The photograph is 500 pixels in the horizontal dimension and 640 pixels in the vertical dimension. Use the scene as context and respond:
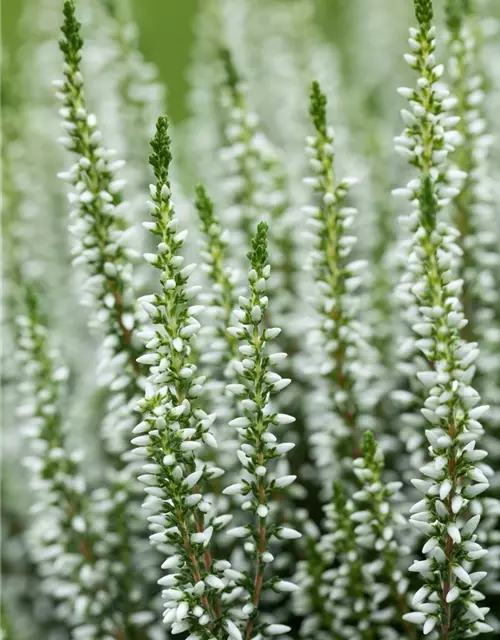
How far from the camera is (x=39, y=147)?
188 centimetres

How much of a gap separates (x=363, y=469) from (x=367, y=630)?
9.4 inches

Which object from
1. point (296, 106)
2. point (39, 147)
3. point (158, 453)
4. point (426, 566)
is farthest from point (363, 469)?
point (39, 147)

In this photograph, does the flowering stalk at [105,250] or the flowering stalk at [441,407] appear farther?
the flowering stalk at [105,250]

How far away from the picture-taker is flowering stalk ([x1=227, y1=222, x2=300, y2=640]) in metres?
0.87

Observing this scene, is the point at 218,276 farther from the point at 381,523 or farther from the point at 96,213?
the point at 381,523

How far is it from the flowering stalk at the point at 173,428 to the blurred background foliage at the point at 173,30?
6.65ft

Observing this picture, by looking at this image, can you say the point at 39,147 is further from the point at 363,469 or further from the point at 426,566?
the point at 426,566

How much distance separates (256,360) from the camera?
2.89 feet

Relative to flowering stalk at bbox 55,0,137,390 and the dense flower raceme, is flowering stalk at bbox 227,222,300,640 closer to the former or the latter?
the dense flower raceme

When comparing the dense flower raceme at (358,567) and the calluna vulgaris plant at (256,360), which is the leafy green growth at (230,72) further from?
the dense flower raceme at (358,567)

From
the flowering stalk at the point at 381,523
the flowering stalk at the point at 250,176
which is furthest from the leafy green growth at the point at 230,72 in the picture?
the flowering stalk at the point at 381,523

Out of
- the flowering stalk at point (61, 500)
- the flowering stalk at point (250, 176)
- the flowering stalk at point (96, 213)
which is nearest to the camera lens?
the flowering stalk at point (96, 213)

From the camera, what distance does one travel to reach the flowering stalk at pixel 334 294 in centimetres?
105

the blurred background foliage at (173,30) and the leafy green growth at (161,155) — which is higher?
the blurred background foliage at (173,30)
